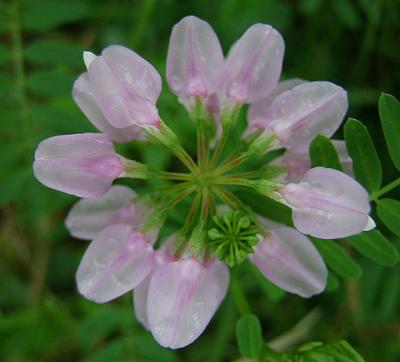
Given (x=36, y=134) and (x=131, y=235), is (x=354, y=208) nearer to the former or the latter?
(x=131, y=235)

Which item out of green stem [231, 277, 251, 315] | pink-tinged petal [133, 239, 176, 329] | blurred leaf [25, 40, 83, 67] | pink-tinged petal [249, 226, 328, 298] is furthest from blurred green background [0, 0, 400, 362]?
pink-tinged petal [133, 239, 176, 329]

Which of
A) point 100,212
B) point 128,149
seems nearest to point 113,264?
point 100,212

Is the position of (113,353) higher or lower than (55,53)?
lower

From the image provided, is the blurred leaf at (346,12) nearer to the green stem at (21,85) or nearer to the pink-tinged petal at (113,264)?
the green stem at (21,85)

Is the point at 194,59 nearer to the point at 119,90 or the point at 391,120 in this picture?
the point at 119,90

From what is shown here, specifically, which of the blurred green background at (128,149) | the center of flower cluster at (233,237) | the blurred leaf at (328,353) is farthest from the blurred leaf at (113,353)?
the center of flower cluster at (233,237)

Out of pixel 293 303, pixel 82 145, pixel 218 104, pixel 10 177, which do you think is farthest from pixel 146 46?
pixel 82 145
